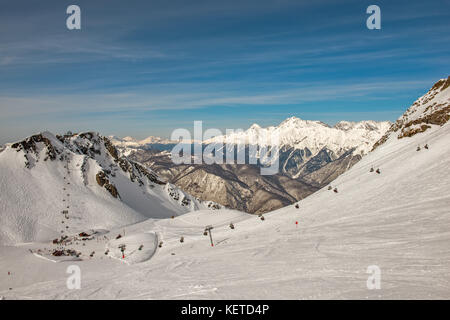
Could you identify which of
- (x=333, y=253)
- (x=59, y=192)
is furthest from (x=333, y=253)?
(x=59, y=192)

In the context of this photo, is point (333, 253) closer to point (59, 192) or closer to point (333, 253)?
point (333, 253)

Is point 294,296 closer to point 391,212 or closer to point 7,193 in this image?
point 391,212

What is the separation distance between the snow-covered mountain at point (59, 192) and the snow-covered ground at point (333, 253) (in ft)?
249

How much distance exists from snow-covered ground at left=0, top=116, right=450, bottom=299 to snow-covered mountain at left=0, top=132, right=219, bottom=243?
75.9 metres

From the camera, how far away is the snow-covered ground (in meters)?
11.9

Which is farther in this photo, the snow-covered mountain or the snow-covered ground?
the snow-covered mountain

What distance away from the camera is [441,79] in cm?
8150

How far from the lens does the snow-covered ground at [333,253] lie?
1189cm

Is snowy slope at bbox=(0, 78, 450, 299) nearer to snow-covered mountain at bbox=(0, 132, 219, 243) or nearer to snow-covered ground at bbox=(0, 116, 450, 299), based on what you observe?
snow-covered ground at bbox=(0, 116, 450, 299)

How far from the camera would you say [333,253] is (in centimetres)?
1630

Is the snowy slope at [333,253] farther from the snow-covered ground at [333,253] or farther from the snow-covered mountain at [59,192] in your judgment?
the snow-covered mountain at [59,192]

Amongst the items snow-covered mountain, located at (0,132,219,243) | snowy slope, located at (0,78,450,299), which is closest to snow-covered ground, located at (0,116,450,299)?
snowy slope, located at (0,78,450,299)

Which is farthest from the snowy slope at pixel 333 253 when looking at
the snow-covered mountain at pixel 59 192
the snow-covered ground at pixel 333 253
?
the snow-covered mountain at pixel 59 192

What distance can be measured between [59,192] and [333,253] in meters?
112
